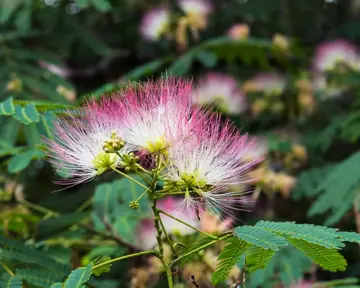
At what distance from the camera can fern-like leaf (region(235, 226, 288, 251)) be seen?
4.40 feet

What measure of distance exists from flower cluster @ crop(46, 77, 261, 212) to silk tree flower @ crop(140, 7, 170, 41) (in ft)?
8.47

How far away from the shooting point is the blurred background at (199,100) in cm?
246

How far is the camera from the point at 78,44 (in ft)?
15.3

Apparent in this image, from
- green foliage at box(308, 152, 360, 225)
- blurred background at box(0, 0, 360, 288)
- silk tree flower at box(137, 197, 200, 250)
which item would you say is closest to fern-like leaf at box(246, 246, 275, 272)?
blurred background at box(0, 0, 360, 288)

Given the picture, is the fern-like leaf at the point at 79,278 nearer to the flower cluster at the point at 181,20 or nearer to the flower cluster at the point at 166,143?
the flower cluster at the point at 166,143

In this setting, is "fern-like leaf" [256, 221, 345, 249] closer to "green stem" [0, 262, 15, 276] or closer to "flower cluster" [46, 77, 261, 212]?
"flower cluster" [46, 77, 261, 212]

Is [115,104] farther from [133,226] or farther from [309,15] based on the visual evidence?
[309,15]

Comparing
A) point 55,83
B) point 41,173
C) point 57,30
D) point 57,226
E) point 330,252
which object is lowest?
point 330,252

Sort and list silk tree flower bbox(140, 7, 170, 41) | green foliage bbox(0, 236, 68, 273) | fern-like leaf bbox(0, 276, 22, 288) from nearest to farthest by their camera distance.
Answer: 1. fern-like leaf bbox(0, 276, 22, 288)
2. green foliage bbox(0, 236, 68, 273)
3. silk tree flower bbox(140, 7, 170, 41)

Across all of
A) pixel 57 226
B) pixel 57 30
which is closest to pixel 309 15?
pixel 57 30

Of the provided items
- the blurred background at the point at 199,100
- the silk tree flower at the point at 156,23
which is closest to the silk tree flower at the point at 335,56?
the blurred background at the point at 199,100

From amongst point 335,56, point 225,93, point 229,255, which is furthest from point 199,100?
point 335,56

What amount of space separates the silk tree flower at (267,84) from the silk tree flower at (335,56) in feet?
1.42

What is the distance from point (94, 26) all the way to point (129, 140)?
3.50 meters
